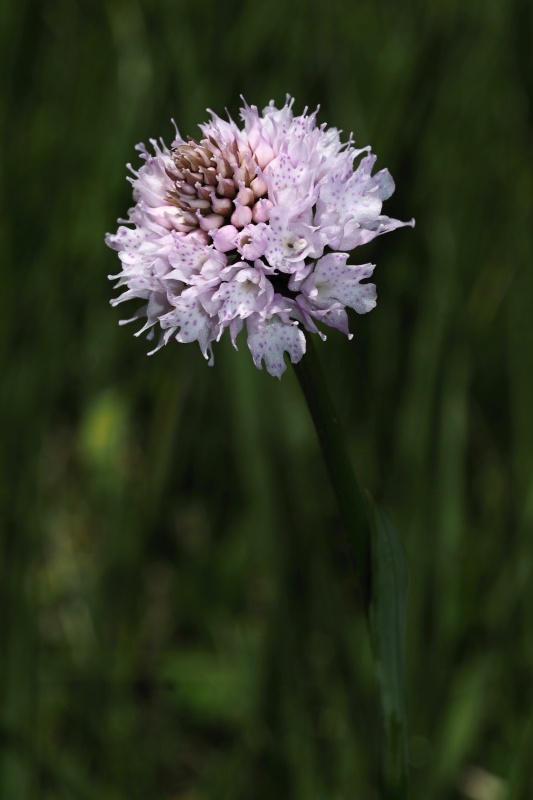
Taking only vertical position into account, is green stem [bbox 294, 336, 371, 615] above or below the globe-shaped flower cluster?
below

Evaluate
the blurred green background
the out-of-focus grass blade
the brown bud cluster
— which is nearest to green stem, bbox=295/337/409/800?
the out-of-focus grass blade

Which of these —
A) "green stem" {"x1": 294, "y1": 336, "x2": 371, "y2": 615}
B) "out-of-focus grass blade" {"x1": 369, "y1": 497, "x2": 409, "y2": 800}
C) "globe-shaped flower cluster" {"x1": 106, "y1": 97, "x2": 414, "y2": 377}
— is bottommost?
"out-of-focus grass blade" {"x1": 369, "y1": 497, "x2": 409, "y2": 800}

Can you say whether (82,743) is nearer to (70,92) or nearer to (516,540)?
(516,540)

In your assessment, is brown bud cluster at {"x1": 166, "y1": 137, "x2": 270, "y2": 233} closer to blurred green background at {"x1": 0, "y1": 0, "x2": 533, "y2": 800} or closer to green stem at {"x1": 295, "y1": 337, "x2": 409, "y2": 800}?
green stem at {"x1": 295, "y1": 337, "x2": 409, "y2": 800}

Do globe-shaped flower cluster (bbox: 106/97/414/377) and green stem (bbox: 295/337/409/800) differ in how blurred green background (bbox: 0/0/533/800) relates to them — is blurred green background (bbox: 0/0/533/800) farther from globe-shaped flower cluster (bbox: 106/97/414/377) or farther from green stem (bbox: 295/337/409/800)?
globe-shaped flower cluster (bbox: 106/97/414/377)

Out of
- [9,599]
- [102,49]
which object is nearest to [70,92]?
[102,49]

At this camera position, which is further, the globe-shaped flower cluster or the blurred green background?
the blurred green background

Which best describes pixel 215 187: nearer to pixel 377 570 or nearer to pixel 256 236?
pixel 256 236

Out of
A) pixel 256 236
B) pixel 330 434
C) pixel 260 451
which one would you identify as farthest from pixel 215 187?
pixel 260 451
